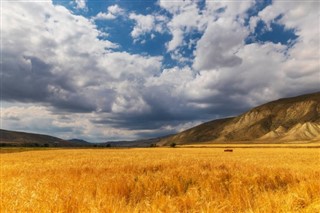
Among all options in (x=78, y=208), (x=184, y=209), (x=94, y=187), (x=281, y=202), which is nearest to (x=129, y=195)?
(x=94, y=187)

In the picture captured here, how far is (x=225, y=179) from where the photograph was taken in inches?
509

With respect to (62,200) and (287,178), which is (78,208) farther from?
(287,178)

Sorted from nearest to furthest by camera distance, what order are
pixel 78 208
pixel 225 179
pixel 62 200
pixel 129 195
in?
1. pixel 78 208
2. pixel 62 200
3. pixel 129 195
4. pixel 225 179

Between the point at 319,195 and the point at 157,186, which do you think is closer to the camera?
the point at 319,195

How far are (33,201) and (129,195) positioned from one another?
3.81m

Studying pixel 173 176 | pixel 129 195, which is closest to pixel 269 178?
pixel 173 176

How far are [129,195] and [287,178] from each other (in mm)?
6598

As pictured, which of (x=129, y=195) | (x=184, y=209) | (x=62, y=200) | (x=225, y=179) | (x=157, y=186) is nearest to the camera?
(x=62, y=200)

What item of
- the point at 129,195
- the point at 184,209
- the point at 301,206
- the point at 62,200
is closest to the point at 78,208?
the point at 62,200

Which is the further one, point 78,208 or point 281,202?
point 281,202

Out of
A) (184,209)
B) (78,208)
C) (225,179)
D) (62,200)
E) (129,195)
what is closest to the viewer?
(78,208)

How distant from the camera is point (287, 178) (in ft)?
43.1

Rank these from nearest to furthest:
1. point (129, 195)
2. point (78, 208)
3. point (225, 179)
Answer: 1. point (78, 208)
2. point (129, 195)
3. point (225, 179)

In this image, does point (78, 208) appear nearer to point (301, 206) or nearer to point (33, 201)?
point (33, 201)
